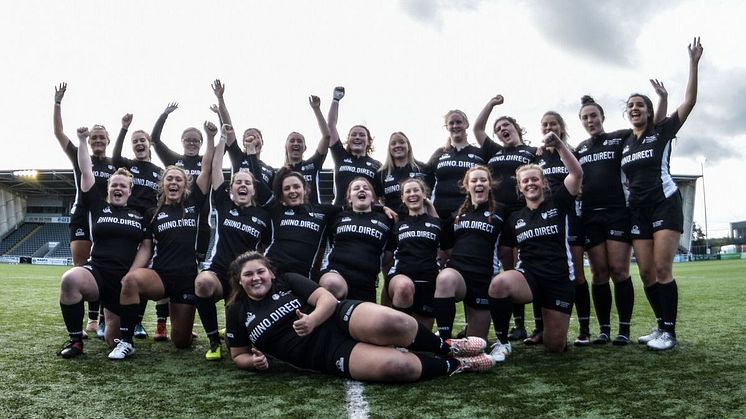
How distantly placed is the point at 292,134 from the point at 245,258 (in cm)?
251

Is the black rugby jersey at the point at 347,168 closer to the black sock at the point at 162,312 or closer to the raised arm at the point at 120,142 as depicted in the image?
the black sock at the point at 162,312

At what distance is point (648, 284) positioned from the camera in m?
4.95

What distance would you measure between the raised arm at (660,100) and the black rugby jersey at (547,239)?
112cm

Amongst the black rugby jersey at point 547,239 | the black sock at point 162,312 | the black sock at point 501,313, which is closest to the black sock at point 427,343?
the black sock at point 501,313

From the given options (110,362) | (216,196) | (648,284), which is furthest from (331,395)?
(648,284)

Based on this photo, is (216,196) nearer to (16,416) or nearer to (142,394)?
(142,394)

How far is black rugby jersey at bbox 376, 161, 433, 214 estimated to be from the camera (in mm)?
5730

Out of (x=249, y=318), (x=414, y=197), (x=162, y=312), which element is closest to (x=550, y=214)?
(x=414, y=197)

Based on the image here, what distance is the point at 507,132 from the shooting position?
5652mm

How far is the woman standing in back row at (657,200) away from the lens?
4.58 metres

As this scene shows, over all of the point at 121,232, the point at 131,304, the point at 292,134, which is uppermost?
the point at 292,134

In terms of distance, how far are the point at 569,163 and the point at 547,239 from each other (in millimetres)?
650

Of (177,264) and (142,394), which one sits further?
(177,264)

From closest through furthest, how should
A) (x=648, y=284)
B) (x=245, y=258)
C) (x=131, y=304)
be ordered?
(x=245, y=258) → (x=131, y=304) → (x=648, y=284)
